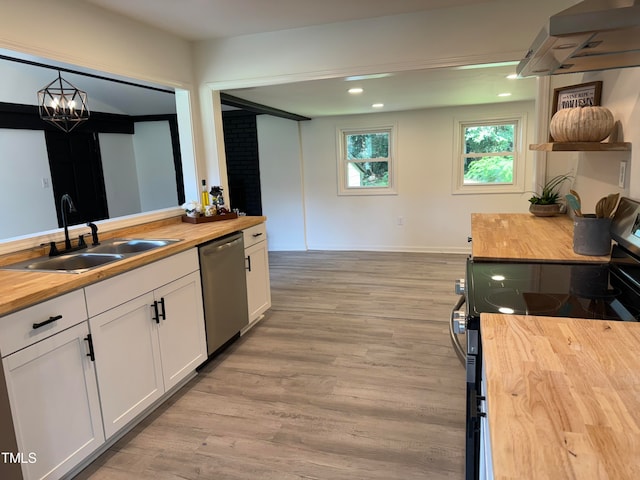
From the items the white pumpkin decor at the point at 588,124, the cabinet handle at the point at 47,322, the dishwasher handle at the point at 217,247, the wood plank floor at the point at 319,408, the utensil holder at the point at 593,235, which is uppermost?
the white pumpkin decor at the point at 588,124

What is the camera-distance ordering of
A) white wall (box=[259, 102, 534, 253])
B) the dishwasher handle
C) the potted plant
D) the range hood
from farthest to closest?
white wall (box=[259, 102, 534, 253])
the potted plant
the dishwasher handle
the range hood

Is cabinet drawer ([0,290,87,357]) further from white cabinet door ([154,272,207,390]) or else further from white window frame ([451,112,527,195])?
white window frame ([451,112,527,195])

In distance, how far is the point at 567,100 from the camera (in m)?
2.51

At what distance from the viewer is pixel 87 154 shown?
6.04 m

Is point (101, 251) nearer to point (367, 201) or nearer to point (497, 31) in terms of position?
point (497, 31)

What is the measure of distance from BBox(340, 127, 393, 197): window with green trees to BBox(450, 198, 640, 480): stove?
4771 millimetres

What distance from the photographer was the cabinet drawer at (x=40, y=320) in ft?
4.88

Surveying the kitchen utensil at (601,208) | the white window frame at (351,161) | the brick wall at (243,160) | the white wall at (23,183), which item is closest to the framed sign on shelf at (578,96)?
the kitchen utensil at (601,208)

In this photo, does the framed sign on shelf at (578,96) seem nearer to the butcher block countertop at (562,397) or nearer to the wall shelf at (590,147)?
the wall shelf at (590,147)

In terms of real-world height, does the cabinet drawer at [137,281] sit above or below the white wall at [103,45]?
below

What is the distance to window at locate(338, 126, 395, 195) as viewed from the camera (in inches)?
250

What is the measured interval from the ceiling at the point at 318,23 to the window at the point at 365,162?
1.31 m

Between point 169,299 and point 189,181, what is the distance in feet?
4.78

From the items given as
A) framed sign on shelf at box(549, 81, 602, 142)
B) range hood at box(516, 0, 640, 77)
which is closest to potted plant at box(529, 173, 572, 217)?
framed sign on shelf at box(549, 81, 602, 142)
